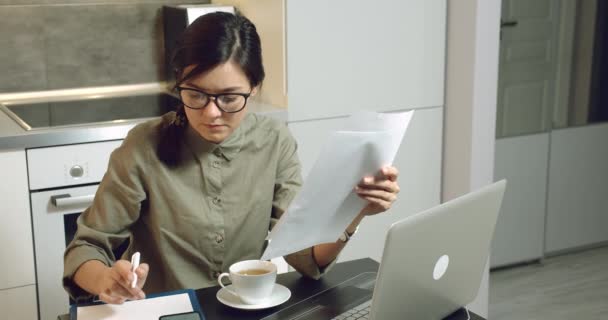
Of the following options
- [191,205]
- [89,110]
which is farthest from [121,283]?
[89,110]

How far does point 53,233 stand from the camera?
223 cm

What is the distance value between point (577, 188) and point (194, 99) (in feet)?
8.82

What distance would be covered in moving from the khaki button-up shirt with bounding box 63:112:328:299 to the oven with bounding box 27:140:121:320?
0.63 meters

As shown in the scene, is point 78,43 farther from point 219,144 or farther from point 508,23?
point 508,23

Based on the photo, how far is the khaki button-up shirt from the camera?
60.4 inches

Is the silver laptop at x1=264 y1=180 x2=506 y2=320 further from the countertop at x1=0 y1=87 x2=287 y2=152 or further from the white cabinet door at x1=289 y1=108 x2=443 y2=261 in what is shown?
the white cabinet door at x1=289 y1=108 x2=443 y2=261

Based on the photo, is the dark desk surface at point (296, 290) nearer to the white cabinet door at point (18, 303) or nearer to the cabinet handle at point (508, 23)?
the white cabinet door at point (18, 303)

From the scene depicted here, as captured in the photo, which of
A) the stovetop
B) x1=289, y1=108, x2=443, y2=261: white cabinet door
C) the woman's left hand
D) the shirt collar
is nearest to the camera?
the woman's left hand

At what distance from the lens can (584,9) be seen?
351cm

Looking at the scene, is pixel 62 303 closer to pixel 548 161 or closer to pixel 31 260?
pixel 31 260

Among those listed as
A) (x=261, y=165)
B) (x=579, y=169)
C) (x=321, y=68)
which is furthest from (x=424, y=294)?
(x=579, y=169)

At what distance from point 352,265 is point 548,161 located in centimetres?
221

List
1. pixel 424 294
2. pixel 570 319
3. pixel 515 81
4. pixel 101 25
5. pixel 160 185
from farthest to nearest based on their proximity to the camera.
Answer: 1. pixel 515 81
2. pixel 570 319
3. pixel 101 25
4. pixel 160 185
5. pixel 424 294

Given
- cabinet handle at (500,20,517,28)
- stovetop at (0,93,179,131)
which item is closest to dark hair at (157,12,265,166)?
stovetop at (0,93,179,131)
